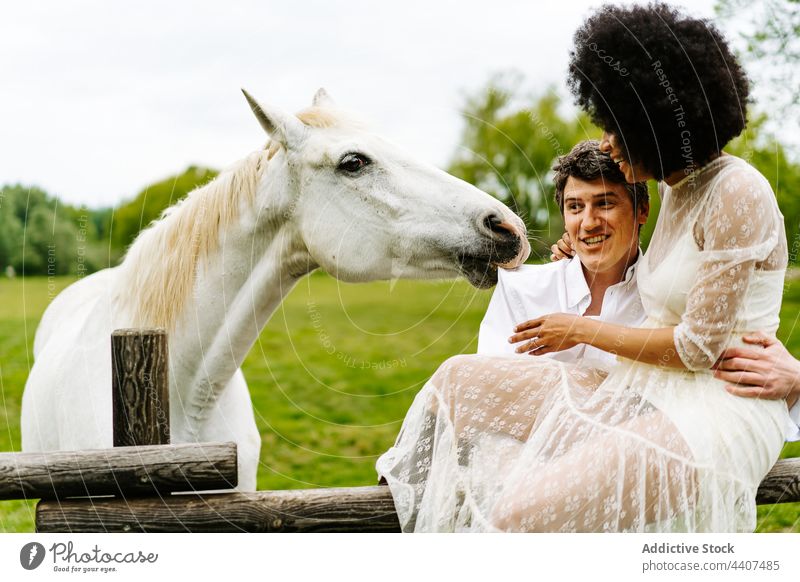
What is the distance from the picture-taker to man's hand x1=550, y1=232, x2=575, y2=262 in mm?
2252

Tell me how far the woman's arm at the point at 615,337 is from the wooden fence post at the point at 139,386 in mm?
987

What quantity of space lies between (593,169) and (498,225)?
Answer: 32 cm

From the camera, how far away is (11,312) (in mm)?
7328

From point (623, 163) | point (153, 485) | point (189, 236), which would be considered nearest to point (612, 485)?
point (623, 163)

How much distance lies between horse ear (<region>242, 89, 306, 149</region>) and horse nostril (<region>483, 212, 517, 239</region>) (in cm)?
59

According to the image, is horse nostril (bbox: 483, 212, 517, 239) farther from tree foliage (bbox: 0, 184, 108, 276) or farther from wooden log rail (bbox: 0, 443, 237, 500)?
tree foliage (bbox: 0, 184, 108, 276)

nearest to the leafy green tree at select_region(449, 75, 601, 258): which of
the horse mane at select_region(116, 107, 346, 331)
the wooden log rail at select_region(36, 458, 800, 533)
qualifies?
the horse mane at select_region(116, 107, 346, 331)

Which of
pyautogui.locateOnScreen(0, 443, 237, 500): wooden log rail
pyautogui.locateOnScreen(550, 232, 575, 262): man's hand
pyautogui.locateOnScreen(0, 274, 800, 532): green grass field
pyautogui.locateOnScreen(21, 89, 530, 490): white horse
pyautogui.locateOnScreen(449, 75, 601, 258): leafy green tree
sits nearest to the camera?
pyautogui.locateOnScreen(0, 443, 237, 500): wooden log rail

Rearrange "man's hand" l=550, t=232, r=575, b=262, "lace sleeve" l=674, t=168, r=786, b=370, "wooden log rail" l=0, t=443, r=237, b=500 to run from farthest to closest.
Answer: "man's hand" l=550, t=232, r=575, b=262 → "wooden log rail" l=0, t=443, r=237, b=500 → "lace sleeve" l=674, t=168, r=786, b=370

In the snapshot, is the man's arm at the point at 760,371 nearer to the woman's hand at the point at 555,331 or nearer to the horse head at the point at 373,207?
the woman's hand at the point at 555,331

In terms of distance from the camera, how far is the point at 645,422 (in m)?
1.76

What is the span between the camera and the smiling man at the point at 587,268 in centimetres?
202

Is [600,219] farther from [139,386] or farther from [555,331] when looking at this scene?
[139,386]
